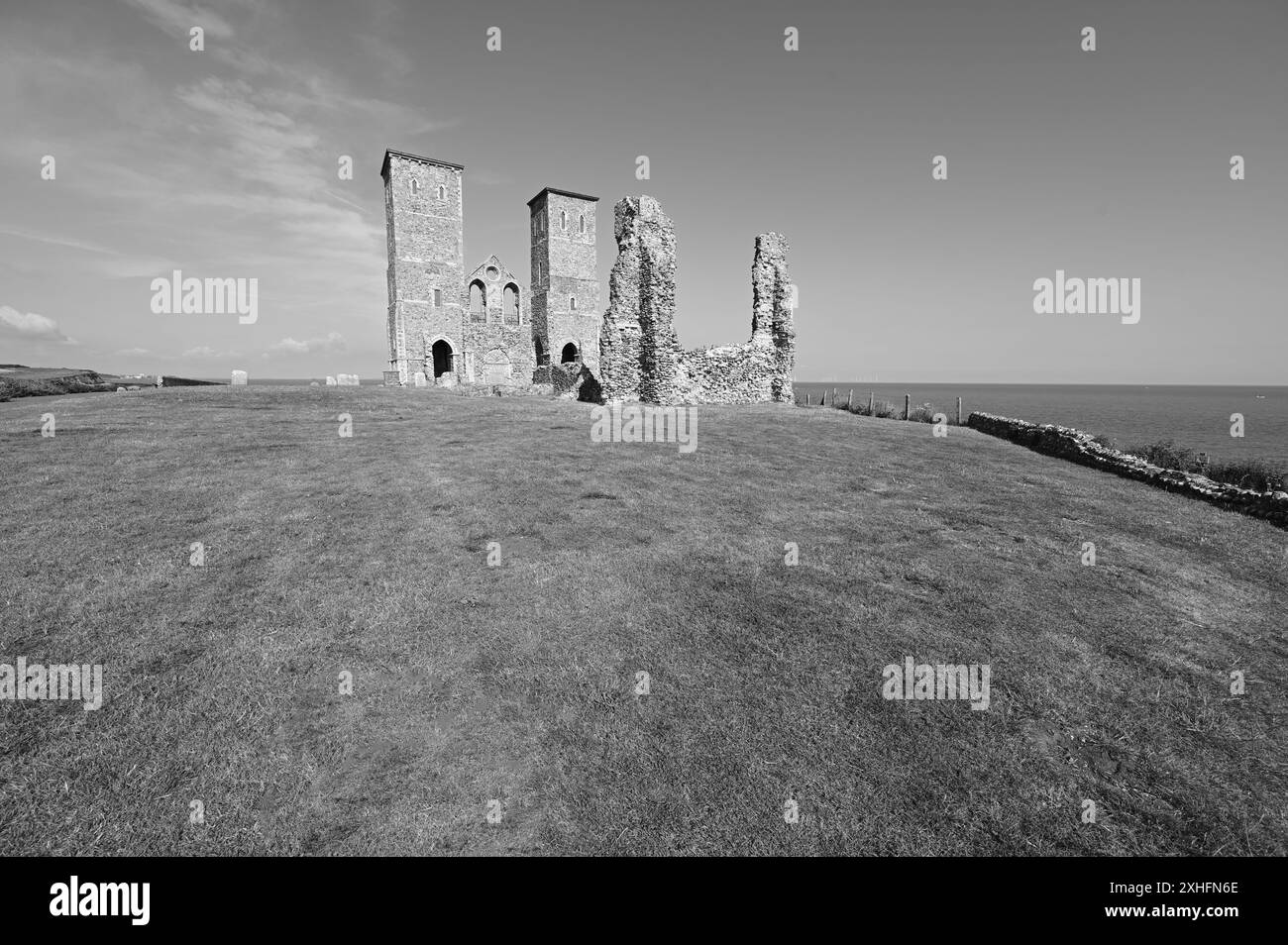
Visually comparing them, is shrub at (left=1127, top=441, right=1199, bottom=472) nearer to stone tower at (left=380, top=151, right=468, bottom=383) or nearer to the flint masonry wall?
the flint masonry wall

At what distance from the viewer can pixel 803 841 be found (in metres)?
3.45

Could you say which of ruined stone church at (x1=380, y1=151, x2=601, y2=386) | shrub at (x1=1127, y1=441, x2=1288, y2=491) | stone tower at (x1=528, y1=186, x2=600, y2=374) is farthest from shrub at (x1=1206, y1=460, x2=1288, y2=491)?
stone tower at (x1=528, y1=186, x2=600, y2=374)

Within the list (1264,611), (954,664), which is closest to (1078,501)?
(1264,611)

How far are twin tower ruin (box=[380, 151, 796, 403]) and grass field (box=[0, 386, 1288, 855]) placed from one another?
728 inches

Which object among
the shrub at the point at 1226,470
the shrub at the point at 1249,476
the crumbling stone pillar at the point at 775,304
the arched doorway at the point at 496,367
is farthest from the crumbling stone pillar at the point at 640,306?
the arched doorway at the point at 496,367

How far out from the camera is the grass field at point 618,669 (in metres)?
3.57

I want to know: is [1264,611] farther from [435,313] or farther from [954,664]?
[435,313]

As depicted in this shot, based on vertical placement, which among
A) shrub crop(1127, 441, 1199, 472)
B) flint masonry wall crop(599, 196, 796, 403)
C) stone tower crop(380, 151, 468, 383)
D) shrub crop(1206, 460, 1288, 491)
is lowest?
shrub crop(1206, 460, 1288, 491)

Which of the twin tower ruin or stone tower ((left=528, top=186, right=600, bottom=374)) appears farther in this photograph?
stone tower ((left=528, top=186, right=600, bottom=374))

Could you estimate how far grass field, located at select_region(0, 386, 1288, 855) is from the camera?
3570mm

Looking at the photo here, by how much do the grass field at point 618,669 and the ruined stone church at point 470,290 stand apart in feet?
113

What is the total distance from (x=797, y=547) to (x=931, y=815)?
14.6 ft

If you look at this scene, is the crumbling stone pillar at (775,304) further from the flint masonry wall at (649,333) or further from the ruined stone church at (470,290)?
the ruined stone church at (470,290)

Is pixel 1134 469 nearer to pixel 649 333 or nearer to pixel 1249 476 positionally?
pixel 1249 476
